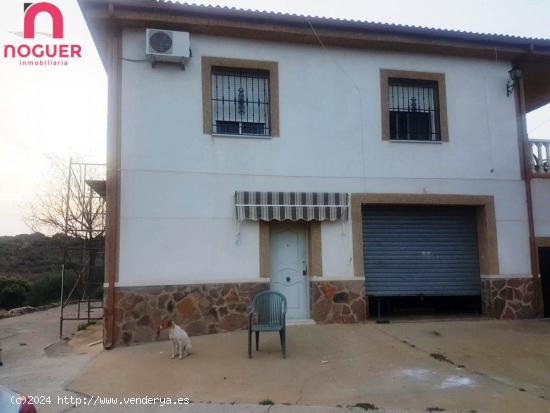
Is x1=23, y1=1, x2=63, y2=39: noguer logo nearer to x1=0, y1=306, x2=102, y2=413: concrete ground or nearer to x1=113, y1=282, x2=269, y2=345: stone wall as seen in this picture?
x1=113, y1=282, x2=269, y2=345: stone wall

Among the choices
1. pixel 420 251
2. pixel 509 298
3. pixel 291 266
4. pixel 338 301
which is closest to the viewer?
pixel 338 301

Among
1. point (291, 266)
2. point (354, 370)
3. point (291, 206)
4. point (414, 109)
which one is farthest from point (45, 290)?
point (354, 370)

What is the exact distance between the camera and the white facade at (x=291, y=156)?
959cm

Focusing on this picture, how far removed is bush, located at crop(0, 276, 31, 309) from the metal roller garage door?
1523 cm

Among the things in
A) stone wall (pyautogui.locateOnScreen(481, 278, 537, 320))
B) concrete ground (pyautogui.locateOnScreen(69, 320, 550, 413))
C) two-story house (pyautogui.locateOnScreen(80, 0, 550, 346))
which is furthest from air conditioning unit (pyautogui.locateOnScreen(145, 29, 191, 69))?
stone wall (pyautogui.locateOnScreen(481, 278, 537, 320))

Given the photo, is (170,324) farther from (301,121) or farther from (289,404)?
(301,121)

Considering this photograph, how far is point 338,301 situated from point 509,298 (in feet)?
14.1

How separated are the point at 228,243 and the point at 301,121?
3231 mm

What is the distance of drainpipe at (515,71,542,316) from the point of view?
11.2 metres

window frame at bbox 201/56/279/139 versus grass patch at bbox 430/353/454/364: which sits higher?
window frame at bbox 201/56/279/139

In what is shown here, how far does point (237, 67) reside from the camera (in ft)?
34.0

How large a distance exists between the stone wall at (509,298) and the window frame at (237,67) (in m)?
6.34

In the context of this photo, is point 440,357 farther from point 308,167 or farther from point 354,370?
point 308,167

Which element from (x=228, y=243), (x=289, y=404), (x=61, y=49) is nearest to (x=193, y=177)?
(x=228, y=243)
